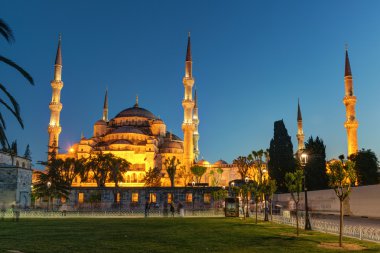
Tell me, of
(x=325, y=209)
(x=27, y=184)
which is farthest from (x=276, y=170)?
(x=27, y=184)

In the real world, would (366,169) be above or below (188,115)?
below

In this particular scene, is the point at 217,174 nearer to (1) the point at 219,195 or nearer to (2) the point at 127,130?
(2) the point at 127,130

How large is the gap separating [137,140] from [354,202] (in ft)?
148

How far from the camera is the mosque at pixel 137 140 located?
61.9 metres

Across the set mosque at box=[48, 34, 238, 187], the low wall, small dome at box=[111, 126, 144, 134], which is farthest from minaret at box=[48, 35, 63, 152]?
the low wall

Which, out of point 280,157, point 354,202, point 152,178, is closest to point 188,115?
point 152,178

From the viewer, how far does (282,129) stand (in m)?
51.1

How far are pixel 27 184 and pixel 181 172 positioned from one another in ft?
90.3

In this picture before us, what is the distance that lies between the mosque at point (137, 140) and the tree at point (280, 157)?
50.3 feet

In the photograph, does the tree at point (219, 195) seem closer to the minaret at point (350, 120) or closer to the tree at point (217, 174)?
the minaret at point (350, 120)

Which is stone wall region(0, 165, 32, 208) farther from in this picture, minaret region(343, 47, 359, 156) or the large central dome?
minaret region(343, 47, 359, 156)

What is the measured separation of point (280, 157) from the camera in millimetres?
49688

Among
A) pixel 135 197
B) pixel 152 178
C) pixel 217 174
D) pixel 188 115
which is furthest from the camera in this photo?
pixel 217 174

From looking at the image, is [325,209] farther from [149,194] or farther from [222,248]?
[222,248]
